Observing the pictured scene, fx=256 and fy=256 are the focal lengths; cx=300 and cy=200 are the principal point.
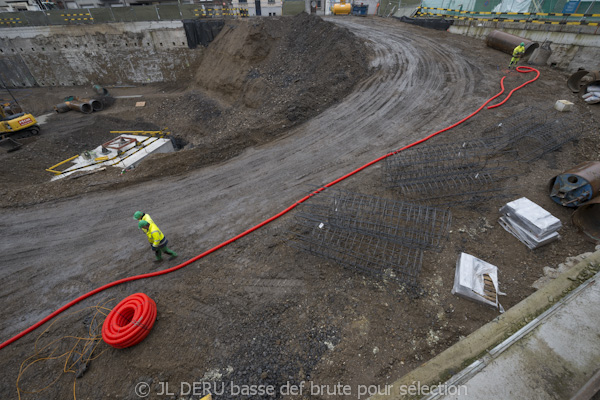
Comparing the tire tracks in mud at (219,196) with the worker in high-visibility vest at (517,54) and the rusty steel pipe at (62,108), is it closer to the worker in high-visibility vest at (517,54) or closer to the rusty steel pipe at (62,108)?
the worker in high-visibility vest at (517,54)

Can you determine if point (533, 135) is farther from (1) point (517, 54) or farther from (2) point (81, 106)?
(2) point (81, 106)

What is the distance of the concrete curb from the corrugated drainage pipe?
27.9m

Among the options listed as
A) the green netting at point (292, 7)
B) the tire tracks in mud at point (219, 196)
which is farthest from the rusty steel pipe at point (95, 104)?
the green netting at point (292, 7)

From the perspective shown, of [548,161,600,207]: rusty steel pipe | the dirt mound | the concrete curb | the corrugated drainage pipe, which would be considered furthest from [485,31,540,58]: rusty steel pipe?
the corrugated drainage pipe

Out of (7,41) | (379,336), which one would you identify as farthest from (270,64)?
(7,41)

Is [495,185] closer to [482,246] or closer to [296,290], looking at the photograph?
[482,246]

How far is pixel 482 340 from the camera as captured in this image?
14.5ft

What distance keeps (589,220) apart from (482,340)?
4.97m

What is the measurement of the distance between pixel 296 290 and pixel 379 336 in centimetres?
188

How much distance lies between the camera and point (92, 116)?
68.7 ft

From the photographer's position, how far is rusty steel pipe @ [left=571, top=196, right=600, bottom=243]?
620 cm

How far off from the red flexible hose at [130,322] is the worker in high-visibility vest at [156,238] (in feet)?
4.07

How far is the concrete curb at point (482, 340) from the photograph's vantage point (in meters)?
4.01

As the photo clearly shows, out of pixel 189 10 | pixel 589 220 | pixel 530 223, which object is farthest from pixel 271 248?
pixel 189 10
